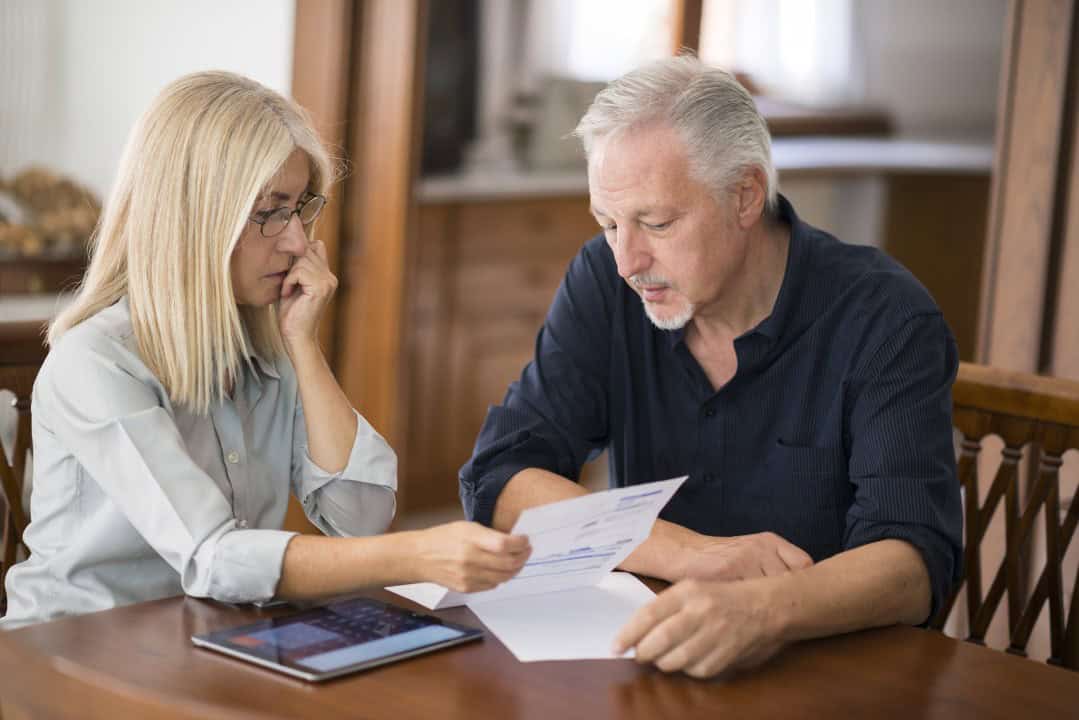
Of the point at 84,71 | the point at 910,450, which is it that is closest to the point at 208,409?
the point at 910,450

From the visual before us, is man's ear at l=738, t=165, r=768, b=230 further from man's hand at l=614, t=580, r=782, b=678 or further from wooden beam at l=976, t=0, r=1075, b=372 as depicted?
wooden beam at l=976, t=0, r=1075, b=372

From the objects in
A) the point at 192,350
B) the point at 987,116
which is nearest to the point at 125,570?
the point at 192,350

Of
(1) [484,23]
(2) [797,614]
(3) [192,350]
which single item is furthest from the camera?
(1) [484,23]

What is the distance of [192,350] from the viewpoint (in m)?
1.54

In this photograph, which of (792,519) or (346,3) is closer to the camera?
(792,519)

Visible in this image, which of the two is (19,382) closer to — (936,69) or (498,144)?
(498,144)

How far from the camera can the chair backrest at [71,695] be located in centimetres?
113

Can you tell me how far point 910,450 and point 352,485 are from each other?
0.68m

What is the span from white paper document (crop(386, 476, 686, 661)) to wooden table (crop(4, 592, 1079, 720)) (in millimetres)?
35

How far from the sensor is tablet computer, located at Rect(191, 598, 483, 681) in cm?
122

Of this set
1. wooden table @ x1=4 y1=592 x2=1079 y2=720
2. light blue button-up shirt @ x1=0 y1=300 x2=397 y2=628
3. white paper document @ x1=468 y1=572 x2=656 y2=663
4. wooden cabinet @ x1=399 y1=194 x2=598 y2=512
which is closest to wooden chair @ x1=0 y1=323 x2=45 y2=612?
light blue button-up shirt @ x1=0 y1=300 x2=397 y2=628

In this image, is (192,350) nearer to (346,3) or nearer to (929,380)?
(929,380)

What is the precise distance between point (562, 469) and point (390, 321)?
1.46 metres

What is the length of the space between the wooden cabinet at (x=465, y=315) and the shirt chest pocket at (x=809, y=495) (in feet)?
7.99
